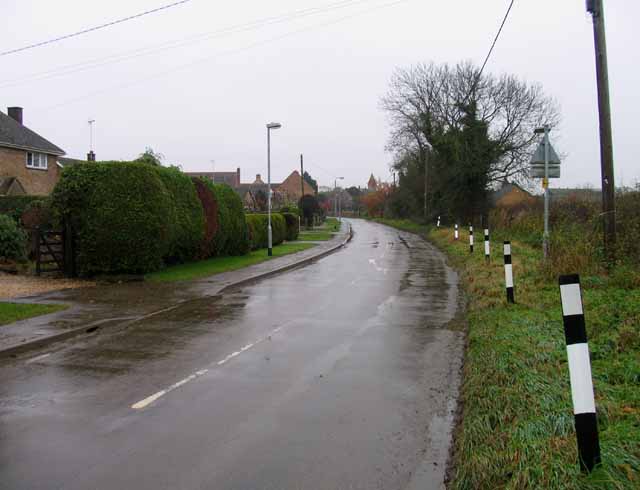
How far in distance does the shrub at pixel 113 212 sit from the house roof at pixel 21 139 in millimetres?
21480

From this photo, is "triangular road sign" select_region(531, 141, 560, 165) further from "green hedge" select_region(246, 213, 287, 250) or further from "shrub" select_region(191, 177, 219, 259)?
"green hedge" select_region(246, 213, 287, 250)

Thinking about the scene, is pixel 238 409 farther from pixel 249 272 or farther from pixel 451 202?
pixel 451 202

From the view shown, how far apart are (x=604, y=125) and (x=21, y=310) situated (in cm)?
1194

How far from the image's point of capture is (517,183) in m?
43.6

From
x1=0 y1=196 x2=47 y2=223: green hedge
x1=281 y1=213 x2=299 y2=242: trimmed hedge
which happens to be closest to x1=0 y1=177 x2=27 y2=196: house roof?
x1=0 y1=196 x2=47 y2=223: green hedge

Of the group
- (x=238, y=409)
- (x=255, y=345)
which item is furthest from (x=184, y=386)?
(x=255, y=345)

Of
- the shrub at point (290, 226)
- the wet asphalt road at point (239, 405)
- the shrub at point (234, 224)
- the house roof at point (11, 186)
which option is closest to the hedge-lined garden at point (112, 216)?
the shrub at point (234, 224)

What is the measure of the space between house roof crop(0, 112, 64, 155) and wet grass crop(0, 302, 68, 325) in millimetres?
26056

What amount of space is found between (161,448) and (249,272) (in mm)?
13313

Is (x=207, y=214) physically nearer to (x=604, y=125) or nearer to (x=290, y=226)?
(x=604, y=125)

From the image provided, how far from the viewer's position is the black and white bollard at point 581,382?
3.31 metres

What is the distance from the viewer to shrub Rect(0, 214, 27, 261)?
17016 mm

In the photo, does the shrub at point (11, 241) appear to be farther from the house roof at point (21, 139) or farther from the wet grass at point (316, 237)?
the wet grass at point (316, 237)

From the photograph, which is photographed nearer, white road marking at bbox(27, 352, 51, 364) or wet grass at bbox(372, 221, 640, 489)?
wet grass at bbox(372, 221, 640, 489)
